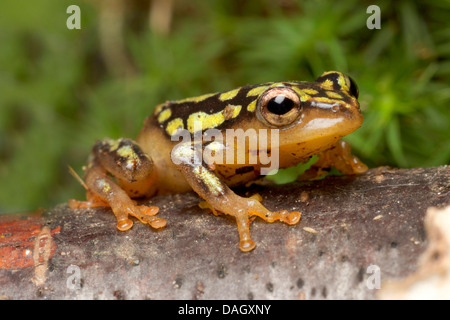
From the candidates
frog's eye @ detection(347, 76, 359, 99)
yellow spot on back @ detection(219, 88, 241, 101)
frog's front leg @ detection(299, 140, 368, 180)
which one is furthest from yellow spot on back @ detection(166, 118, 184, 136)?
frog's eye @ detection(347, 76, 359, 99)

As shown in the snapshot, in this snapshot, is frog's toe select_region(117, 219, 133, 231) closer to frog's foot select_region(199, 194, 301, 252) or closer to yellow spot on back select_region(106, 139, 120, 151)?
frog's foot select_region(199, 194, 301, 252)

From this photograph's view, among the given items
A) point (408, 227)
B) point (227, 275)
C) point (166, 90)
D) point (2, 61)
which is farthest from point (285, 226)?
point (2, 61)

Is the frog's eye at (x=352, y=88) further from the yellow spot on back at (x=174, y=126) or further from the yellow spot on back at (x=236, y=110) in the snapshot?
the yellow spot on back at (x=174, y=126)

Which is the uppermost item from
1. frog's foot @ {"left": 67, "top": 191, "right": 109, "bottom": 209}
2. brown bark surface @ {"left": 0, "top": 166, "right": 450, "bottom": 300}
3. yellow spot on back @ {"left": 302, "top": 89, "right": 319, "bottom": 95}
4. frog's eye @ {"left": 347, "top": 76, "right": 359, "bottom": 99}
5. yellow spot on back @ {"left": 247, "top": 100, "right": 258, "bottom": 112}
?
frog's eye @ {"left": 347, "top": 76, "right": 359, "bottom": 99}

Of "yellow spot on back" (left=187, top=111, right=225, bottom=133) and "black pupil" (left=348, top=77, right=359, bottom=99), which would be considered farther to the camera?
"yellow spot on back" (left=187, top=111, right=225, bottom=133)

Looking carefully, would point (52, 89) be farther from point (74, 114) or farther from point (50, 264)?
point (50, 264)

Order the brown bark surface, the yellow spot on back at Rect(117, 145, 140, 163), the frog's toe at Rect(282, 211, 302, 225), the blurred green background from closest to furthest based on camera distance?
the brown bark surface, the frog's toe at Rect(282, 211, 302, 225), the yellow spot on back at Rect(117, 145, 140, 163), the blurred green background

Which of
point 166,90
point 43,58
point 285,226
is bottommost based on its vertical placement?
point 285,226
